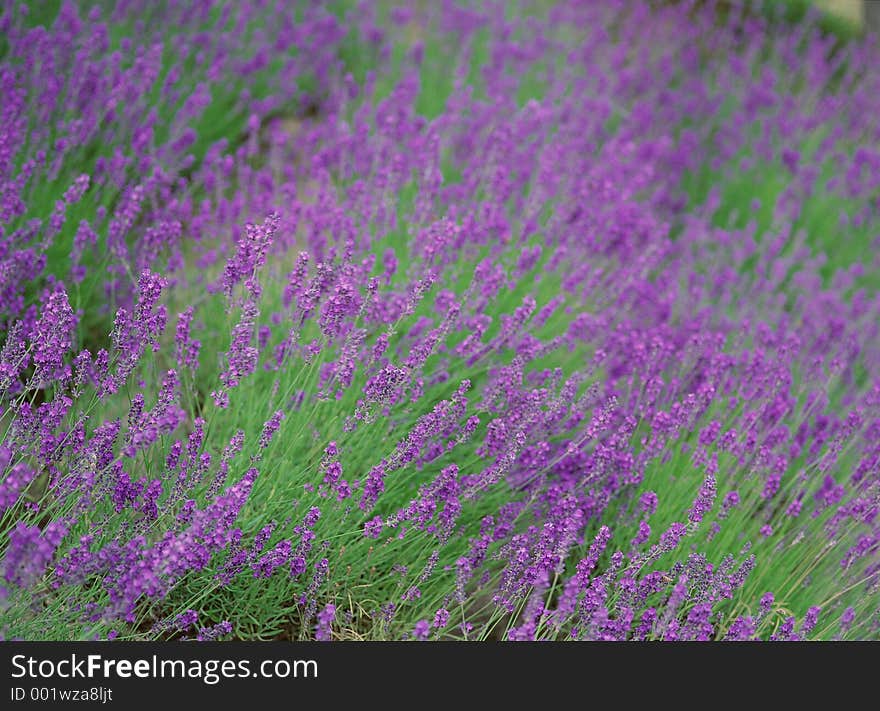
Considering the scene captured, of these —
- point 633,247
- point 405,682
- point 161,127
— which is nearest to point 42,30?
point 161,127

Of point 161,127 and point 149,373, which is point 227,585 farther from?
point 161,127

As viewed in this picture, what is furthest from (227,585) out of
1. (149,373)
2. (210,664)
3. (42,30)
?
(42,30)

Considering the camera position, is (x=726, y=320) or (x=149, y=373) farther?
(x=726, y=320)

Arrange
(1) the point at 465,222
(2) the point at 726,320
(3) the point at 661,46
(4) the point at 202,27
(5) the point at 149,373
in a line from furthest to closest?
(3) the point at 661,46, (4) the point at 202,27, (2) the point at 726,320, (1) the point at 465,222, (5) the point at 149,373

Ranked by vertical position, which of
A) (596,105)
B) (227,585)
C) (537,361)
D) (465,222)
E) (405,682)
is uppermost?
(596,105)

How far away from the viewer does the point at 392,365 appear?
2283 mm

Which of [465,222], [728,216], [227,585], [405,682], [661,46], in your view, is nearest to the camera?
[405,682]

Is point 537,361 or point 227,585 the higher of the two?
point 537,361

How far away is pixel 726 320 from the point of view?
3594 millimetres

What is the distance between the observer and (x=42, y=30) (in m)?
3.20

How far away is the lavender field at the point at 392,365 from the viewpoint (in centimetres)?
216

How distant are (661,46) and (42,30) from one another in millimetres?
4268

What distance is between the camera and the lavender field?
2164 millimetres

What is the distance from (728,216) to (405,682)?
3.84m
